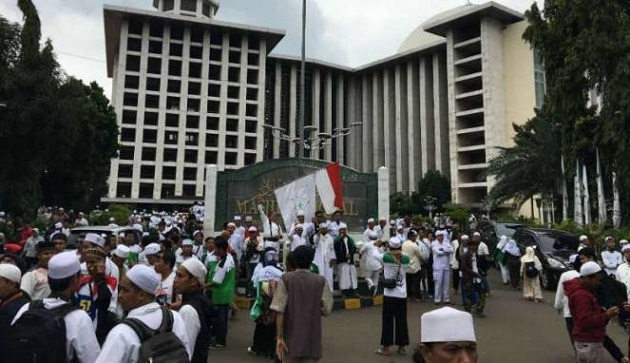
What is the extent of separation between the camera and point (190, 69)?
60.2m

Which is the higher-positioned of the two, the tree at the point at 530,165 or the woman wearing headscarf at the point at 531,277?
the tree at the point at 530,165

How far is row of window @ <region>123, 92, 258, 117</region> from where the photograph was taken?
188 ft

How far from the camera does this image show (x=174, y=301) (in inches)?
186

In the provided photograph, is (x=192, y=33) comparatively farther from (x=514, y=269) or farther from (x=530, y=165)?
(x=514, y=269)

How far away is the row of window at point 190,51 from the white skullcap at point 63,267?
58608 millimetres

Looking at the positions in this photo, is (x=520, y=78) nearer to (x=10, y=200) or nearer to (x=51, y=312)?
(x=10, y=200)

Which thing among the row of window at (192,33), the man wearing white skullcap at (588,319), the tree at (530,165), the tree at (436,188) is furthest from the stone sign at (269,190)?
the row of window at (192,33)

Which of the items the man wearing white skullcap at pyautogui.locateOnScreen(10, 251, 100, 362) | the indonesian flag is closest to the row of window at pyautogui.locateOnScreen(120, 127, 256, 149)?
the indonesian flag

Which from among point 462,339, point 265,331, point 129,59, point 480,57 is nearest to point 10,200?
point 265,331

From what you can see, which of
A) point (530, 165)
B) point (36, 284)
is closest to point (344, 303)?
point (36, 284)

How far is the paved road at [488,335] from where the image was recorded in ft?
22.3

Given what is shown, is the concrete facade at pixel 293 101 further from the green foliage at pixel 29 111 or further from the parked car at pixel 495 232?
the green foliage at pixel 29 111

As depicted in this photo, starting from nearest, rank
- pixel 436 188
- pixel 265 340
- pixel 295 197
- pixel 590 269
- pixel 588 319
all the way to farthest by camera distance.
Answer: pixel 588 319
pixel 590 269
pixel 265 340
pixel 295 197
pixel 436 188

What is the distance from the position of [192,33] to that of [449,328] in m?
62.6
